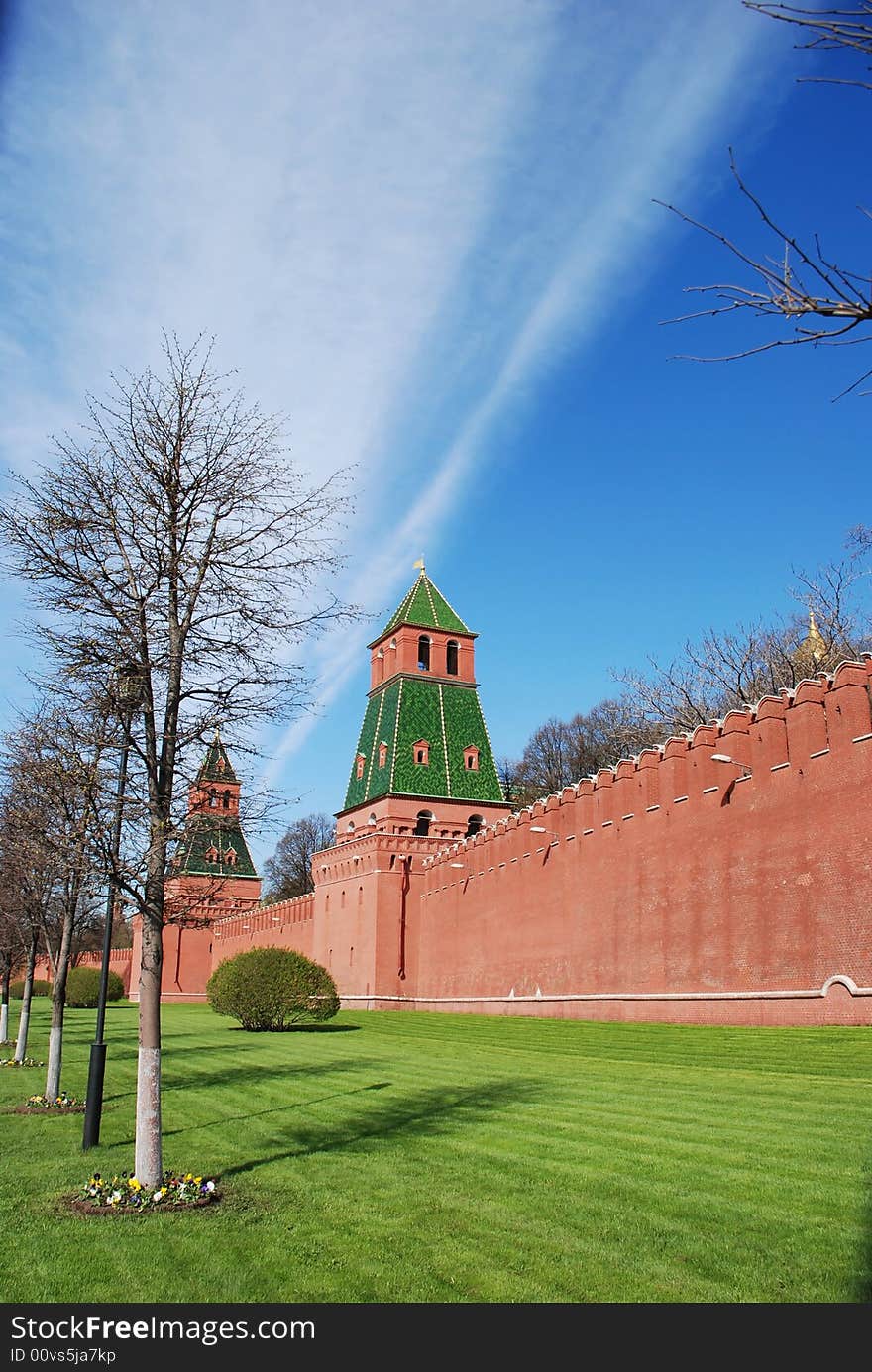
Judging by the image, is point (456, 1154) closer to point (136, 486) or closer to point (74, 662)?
point (74, 662)

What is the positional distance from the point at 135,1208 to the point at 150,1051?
104 cm

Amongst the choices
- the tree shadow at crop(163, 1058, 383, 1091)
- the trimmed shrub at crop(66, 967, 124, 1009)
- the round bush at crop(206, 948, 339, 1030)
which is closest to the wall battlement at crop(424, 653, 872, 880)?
the round bush at crop(206, 948, 339, 1030)

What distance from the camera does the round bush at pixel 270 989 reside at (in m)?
25.2

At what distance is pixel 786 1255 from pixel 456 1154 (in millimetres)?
3594

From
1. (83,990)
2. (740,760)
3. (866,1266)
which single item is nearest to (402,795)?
(83,990)

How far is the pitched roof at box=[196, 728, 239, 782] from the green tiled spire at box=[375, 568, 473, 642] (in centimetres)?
3574

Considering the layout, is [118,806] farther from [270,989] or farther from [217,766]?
[270,989]

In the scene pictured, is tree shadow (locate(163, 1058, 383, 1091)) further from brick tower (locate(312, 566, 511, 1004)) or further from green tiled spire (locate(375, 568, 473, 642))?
green tiled spire (locate(375, 568, 473, 642))

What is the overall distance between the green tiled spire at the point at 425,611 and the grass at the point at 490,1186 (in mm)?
31823

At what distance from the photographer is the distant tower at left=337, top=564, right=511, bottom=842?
41.8 metres

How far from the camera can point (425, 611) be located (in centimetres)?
4581

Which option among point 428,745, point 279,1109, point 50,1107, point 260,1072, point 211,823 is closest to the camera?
point 211,823

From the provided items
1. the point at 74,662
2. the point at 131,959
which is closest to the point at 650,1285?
the point at 74,662
